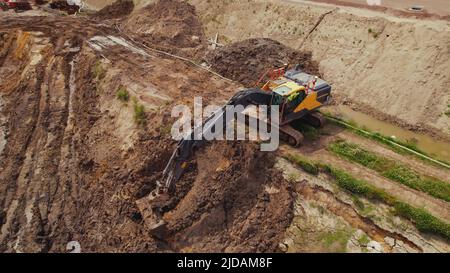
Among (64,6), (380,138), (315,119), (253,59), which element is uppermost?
(64,6)

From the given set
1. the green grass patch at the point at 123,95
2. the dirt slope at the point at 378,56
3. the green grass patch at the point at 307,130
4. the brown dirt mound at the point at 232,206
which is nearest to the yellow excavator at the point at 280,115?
the green grass patch at the point at 307,130

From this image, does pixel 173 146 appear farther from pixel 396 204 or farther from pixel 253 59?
pixel 396 204

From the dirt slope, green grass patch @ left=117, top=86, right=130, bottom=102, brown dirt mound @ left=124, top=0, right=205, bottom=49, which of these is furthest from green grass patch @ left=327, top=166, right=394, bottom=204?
brown dirt mound @ left=124, top=0, right=205, bottom=49

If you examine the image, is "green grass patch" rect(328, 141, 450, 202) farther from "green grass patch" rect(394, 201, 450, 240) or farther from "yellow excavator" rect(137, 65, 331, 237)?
"yellow excavator" rect(137, 65, 331, 237)

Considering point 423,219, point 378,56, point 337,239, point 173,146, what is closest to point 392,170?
point 423,219

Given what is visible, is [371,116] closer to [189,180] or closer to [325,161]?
[325,161]
